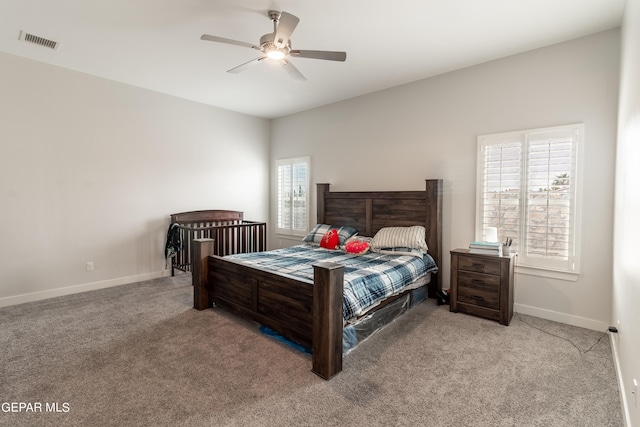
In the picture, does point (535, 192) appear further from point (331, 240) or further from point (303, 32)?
point (303, 32)

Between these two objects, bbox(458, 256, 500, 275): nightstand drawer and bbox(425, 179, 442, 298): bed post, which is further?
bbox(425, 179, 442, 298): bed post

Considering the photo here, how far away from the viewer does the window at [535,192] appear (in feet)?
10.1

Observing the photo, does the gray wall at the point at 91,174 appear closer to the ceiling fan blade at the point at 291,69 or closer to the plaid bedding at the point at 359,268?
the plaid bedding at the point at 359,268

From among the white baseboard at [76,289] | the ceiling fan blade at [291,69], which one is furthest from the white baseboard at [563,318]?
the white baseboard at [76,289]

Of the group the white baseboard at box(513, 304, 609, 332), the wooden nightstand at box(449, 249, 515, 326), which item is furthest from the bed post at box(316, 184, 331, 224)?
the white baseboard at box(513, 304, 609, 332)

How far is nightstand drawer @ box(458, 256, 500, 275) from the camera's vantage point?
3.18 m

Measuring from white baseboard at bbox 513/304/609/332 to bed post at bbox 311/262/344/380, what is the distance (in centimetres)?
236

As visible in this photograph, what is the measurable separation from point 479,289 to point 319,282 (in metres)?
2.01

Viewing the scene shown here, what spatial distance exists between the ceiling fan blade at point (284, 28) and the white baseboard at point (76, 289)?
3933 mm

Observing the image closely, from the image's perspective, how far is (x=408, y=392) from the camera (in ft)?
6.72

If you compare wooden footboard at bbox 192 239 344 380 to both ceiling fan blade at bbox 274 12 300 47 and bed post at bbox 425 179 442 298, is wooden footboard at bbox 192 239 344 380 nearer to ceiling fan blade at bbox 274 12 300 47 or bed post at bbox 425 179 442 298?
ceiling fan blade at bbox 274 12 300 47

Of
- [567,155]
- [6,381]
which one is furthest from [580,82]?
[6,381]

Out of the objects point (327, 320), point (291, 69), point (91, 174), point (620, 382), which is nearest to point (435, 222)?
point (620, 382)

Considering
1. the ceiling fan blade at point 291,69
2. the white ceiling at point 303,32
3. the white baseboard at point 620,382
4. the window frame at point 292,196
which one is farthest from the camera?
the window frame at point 292,196
